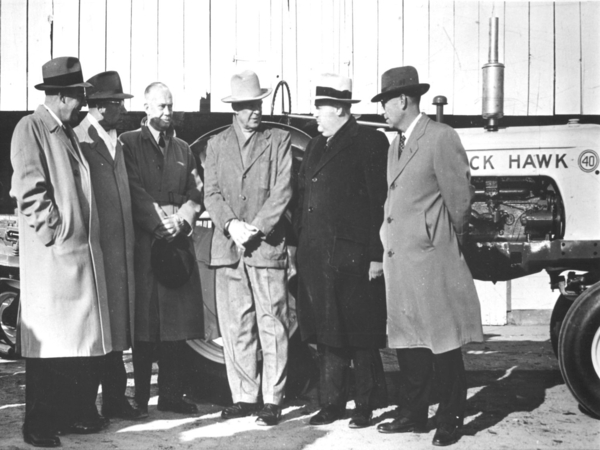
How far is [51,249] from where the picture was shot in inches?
152

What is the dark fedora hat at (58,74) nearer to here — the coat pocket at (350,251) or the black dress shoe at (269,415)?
the coat pocket at (350,251)

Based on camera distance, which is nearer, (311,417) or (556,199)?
(311,417)

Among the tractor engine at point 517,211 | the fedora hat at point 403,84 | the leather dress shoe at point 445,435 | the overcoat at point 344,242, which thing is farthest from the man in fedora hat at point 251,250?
the tractor engine at point 517,211

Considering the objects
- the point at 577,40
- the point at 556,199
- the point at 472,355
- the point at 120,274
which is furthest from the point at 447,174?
the point at 577,40

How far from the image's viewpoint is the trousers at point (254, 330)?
4.41 m

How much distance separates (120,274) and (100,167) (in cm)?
62

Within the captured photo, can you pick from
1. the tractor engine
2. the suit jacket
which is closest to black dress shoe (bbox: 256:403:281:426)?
the suit jacket

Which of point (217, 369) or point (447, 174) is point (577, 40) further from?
point (217, 369)

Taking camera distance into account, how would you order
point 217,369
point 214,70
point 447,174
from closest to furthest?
point 447,174 → point 217,369 → point 214,70

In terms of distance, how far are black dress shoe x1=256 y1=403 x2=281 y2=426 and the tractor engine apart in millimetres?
1763

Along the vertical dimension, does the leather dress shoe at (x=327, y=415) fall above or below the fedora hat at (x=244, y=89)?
below

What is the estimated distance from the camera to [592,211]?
515cm

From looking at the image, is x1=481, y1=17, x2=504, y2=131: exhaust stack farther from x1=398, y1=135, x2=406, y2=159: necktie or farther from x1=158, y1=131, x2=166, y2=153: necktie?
x1=158, y1=131, x2=166, y2=153: necktie

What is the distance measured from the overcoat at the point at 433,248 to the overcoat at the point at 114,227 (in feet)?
4.98
